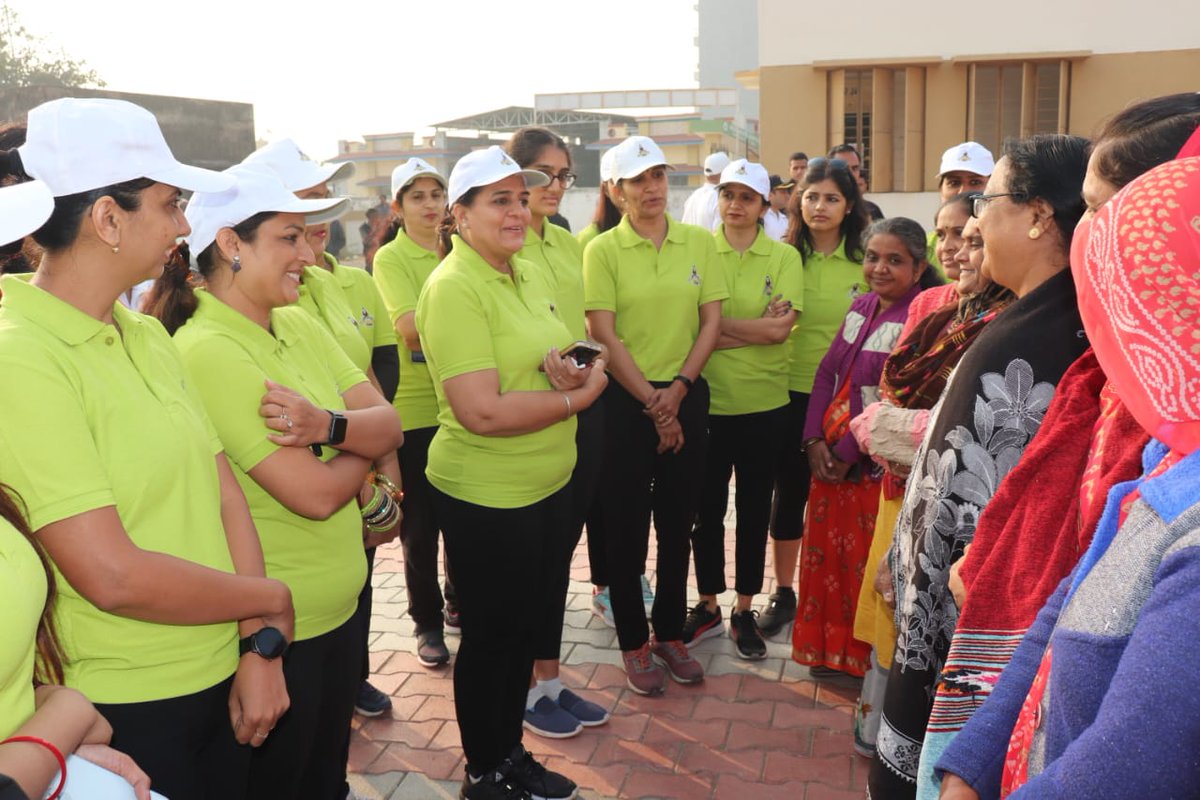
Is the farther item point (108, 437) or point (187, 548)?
point (187, 548)

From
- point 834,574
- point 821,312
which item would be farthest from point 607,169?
point 834,574

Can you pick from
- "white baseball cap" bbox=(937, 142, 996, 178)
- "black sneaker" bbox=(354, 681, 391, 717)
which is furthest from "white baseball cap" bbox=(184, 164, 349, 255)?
"white baseball cap" bbox=(937, 142, 996, 178)

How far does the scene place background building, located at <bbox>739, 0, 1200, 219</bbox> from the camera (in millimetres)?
13781

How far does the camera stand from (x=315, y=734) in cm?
235

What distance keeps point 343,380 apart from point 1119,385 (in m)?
2.00

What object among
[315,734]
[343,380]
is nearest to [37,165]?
[343,380]

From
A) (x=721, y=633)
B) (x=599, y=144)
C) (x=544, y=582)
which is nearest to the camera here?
(x=544, y=582)

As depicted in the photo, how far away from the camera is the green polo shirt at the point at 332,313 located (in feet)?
10.8

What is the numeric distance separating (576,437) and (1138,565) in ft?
7.33

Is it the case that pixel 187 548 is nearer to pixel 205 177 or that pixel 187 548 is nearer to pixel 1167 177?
pixel 205 177

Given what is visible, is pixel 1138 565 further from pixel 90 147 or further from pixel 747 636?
pixel 747 636

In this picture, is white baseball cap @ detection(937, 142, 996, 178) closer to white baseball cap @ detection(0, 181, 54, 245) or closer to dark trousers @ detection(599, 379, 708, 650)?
dark trousers @ detection(599, 379, 708, 650)

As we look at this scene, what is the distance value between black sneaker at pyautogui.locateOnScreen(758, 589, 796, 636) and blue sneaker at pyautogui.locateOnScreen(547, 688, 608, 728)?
105cm

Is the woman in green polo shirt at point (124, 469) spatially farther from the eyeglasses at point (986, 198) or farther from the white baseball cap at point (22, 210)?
the eyeglasses at point (986, 198)
